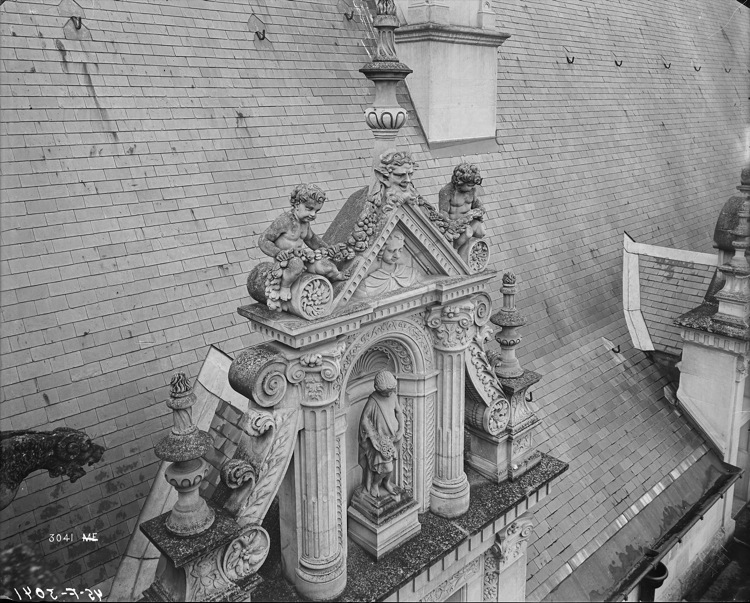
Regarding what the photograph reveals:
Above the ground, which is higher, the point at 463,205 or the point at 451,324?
the point at 463,205

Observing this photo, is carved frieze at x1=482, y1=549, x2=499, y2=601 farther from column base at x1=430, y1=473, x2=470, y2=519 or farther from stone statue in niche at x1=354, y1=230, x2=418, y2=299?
stone statue in niche at x1=354, y1=230, x2=418, y2=299

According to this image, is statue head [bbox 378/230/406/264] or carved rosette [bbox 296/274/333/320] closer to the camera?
carved rosette [bbox 296/274/333/320]

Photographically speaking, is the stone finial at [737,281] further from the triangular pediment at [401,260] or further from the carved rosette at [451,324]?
the triangular pediment at [401,260]

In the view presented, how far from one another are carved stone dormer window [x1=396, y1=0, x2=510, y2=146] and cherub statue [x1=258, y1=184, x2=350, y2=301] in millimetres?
9941

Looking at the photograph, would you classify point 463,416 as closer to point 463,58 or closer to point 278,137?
point 278,137

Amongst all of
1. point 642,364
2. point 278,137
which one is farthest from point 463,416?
point 642,364

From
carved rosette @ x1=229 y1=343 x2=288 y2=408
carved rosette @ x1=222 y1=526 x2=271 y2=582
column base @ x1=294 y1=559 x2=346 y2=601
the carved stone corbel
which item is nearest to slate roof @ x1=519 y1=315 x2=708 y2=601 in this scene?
column base @ x1=294 y1=559 x2=346 y2=601

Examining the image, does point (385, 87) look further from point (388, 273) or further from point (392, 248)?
point (388, 273)

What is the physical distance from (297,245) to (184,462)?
7.97ft

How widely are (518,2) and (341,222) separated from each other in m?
15.5

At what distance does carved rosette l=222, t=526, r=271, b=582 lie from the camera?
6559 millimetres

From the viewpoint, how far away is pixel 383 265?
7.71m

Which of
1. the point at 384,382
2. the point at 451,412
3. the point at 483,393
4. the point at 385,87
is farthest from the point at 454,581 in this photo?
the point at 385,87

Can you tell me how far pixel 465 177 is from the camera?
8523 mm
